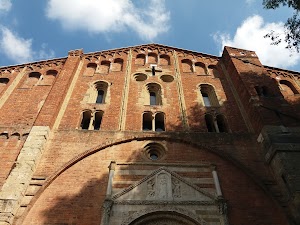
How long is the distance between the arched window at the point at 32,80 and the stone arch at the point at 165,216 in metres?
8.80

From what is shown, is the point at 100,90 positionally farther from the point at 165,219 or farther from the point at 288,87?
the point at 288,87

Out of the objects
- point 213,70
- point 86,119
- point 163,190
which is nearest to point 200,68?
point 213,70

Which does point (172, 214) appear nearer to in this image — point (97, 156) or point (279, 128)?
point (97, 156)

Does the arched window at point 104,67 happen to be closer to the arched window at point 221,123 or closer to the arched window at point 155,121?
the arched window at point 155,121

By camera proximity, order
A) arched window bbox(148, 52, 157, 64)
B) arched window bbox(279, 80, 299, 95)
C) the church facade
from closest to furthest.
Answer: the church facade < arched window bbox(279, 80, 299, 95) < arched window bbox(148, 52, 157, 64)

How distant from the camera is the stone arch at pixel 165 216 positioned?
8.37 meters

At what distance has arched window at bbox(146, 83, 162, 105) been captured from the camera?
44.7 ft

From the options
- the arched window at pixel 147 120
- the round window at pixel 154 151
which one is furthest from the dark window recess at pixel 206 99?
the round window at pixel 154 151

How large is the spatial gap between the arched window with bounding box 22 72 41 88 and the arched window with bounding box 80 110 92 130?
142 inches

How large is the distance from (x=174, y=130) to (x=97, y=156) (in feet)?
10.3

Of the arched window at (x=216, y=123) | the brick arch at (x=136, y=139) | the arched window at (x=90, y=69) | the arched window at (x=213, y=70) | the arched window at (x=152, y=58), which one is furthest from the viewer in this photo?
the arched window at (x=152, y=58)

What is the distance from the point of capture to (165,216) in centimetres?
853

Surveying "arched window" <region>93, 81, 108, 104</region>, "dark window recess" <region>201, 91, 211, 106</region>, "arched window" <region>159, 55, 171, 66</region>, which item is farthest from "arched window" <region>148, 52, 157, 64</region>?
"dark window recess" <region>201, 91, 211, 106</region>

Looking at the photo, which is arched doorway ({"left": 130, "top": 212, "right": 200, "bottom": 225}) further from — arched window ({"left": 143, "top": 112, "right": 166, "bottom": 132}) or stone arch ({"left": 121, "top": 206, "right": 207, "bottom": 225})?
arched window ({"left": 143, "top": 112, "right": 166, "bottom": 132})
